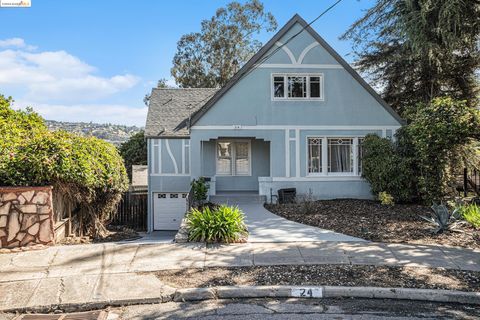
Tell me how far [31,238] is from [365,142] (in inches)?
440

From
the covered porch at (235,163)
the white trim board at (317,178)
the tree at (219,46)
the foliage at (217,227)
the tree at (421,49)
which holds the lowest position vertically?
the foliage at (217,227)

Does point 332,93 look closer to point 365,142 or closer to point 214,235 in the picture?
point 365,142

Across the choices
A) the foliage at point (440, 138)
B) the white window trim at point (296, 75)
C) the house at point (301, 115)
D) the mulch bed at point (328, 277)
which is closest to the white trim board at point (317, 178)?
the house at point (301, 115)

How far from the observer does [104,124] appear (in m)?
35.9

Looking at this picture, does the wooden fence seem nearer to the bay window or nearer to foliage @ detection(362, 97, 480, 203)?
the bay window

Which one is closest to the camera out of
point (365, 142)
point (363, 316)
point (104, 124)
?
point (363, 316)

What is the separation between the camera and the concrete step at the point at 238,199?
1404cm

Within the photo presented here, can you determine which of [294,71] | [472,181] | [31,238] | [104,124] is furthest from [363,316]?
[104,124]

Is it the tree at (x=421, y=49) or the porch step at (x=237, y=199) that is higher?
the tree at (x=421, y=49)

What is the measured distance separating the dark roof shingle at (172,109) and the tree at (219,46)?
12.3 metres

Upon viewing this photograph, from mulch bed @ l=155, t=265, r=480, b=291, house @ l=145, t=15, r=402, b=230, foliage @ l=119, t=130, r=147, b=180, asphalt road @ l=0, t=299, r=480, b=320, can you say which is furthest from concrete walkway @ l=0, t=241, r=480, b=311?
foliage @ l=119, t=130, r=147, b=180

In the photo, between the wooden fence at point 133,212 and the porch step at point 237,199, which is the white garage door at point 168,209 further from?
the porch step at point 237,199

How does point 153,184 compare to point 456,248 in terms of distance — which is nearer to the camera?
point 456,248

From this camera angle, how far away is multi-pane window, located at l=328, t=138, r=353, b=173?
14.5 metres
